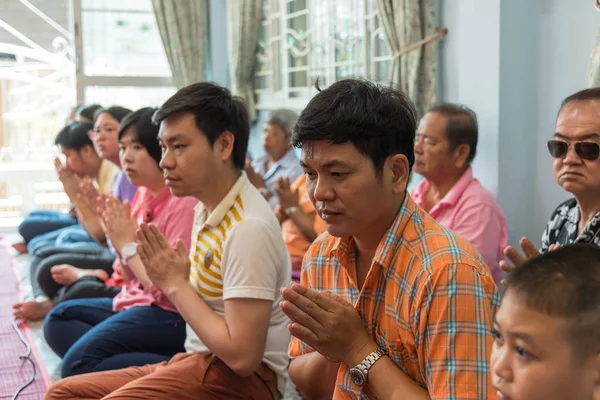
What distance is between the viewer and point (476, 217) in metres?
2.71

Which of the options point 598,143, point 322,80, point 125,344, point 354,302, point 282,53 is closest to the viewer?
point 354,302

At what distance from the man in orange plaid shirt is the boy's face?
7.8 inches

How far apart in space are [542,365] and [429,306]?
27 centimetres

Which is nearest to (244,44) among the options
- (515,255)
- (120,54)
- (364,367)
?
(120,54)

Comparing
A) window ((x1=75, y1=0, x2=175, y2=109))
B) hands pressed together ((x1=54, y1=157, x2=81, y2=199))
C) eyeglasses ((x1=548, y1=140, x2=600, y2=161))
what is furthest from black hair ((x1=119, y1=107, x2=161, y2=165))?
window ((x1=75, y1=0, x2=175, y2=109))

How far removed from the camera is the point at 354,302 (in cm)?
140

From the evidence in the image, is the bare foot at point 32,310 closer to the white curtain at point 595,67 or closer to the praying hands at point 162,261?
the praying hands at point 162,261

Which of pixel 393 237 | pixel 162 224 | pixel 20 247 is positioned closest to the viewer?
pixel 393 237

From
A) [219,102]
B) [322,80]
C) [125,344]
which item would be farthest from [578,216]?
[322,80]

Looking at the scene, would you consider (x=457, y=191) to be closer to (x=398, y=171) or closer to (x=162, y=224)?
(x=162, y=224)

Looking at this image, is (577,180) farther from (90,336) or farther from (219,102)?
(90,336)

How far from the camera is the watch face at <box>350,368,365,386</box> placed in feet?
4.19

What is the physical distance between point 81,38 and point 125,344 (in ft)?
16.3

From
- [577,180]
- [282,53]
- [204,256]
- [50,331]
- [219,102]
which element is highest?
[282,53]
